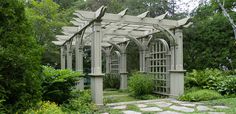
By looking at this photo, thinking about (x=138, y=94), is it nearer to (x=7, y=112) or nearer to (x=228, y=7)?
(x=7, y=112)

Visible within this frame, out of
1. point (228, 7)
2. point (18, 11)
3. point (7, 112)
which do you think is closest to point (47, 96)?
point (7, 112)

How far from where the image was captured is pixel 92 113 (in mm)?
5031

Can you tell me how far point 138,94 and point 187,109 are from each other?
2.52 metres

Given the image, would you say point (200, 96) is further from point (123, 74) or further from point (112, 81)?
point (112, 81)

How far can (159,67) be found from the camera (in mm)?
7859

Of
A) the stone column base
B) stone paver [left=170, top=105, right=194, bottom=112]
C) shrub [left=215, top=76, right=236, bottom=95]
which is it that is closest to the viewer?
stone paver [left=170, top=105, right=194, bottom=112]

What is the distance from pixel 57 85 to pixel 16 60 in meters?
2.23

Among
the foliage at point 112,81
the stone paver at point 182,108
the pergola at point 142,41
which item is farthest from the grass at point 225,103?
the foliage at point 112,81

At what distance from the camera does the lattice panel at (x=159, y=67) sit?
748 centimetres

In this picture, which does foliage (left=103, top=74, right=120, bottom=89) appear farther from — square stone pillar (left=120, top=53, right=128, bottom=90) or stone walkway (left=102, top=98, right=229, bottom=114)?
stone walkway (left=102, top=98, right=229, bottom=114)

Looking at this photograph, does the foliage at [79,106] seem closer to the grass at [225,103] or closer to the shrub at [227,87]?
the grass at [225,103]

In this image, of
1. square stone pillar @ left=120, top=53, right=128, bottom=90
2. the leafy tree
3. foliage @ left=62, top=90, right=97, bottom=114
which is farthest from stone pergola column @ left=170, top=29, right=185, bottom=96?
the leafy tree

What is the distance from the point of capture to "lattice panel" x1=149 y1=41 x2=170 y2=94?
24.5 feet

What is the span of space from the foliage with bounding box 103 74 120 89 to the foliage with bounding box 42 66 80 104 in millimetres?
5364
